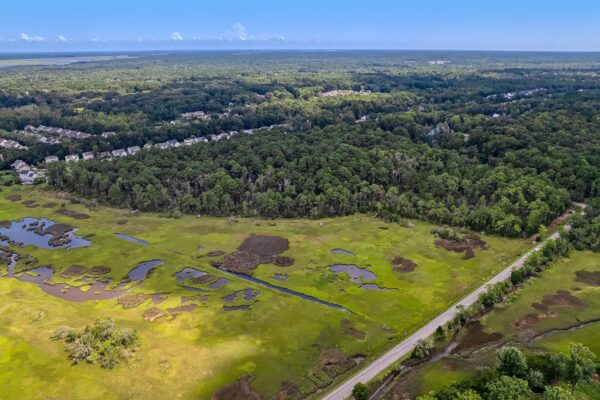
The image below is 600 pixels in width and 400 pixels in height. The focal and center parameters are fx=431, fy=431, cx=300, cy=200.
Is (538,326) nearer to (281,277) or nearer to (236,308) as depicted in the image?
(281,277)

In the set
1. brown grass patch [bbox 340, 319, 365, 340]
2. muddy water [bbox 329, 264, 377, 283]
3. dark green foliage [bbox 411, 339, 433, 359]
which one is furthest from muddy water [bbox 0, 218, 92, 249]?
dark green foliage [bbox 411, 339, 433, 359]

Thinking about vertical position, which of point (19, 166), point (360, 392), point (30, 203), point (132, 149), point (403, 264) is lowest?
point (30, 203)

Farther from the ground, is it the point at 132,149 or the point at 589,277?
the point at 132,149

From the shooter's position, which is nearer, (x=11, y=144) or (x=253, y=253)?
(x=253, y=253)

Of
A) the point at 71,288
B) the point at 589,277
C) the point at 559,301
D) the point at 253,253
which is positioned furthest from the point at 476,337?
the point at 71,288

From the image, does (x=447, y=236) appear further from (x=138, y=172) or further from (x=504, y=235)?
(x=138, y=172)

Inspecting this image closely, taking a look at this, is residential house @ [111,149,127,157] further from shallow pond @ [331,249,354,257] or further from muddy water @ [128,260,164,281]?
shallow pond @ [331,249,354,257]

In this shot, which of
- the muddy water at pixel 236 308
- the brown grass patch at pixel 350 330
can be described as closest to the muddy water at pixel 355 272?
the brown grass patch at pixel 350 330

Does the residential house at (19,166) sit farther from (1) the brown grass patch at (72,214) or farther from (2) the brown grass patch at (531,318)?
(2) the brown grass patch at (531,318)
